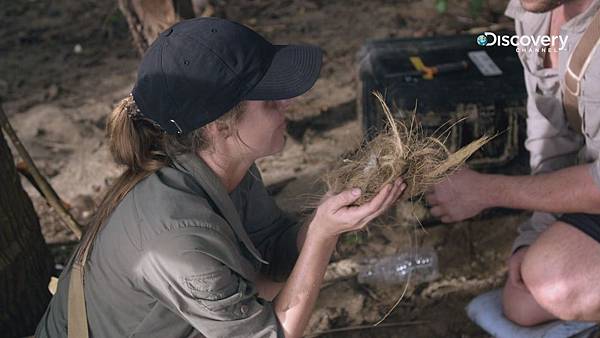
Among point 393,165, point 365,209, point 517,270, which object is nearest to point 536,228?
point 517,270

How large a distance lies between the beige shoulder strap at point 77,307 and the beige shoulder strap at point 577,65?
1830 millimetres

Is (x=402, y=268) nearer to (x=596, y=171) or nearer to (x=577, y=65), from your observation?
(x=596, y=171)

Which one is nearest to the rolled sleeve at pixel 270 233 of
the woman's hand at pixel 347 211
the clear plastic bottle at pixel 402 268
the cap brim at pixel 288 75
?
the woman's hand at pixel 347 211

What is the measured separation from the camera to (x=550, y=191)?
8.86ft

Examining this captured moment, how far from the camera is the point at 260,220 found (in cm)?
261

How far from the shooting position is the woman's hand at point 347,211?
6.79 feet

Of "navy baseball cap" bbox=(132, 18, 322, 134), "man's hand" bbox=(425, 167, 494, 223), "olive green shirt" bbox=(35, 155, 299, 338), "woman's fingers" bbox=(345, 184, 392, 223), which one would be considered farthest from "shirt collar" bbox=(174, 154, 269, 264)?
"man's hand" bbox=(425, 167, 494, 223)

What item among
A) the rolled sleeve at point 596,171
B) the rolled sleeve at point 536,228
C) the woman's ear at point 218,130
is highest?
the woman's ear at point 218,130

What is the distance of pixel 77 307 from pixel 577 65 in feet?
6.28

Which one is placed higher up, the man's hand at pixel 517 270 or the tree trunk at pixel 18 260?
the tree trunk at pixel 18 260

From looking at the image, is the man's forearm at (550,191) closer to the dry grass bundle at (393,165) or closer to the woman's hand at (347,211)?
the dry grass bundle at (393,165)

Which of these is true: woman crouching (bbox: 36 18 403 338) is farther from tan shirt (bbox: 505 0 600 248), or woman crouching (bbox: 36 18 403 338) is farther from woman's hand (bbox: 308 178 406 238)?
tan shirt (bbox: 505 0 600 248)

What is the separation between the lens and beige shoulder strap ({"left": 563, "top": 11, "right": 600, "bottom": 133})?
2.50 metres

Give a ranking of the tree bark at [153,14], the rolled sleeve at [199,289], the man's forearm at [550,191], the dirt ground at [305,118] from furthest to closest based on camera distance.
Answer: the tree bark at [153,14] < the dirt ground at [305,118] < the man's forearm at [550,191] < the rolled sleeve at [199,289]
